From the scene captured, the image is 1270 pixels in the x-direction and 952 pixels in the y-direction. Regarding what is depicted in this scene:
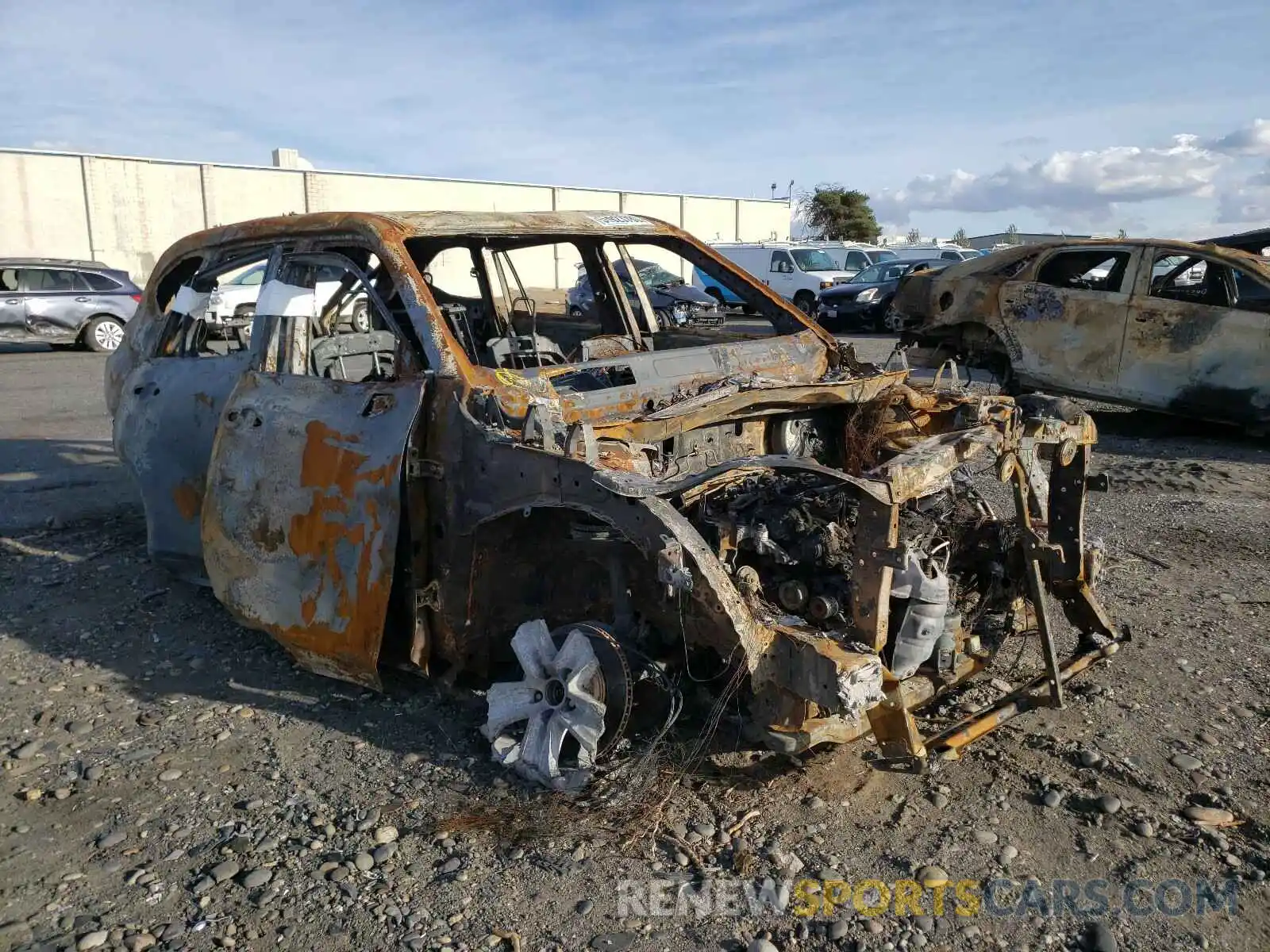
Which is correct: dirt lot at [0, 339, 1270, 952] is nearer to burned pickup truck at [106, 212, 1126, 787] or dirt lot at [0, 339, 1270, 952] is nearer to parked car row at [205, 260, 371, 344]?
burned pickup truck at [106, 212, 1126, 787]

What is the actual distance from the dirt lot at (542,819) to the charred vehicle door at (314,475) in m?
0.41

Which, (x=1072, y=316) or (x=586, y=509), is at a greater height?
(x=1072, y=316)

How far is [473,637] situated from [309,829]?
33.2 inches

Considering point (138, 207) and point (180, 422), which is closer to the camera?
point (180, 422)

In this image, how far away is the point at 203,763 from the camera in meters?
3.47

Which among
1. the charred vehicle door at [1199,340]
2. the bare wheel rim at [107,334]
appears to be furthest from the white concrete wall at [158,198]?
the charred vehicle door at [1199,340]

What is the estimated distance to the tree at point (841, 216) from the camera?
1693 inches

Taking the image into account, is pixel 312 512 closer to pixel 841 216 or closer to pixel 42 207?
pixel 42 207

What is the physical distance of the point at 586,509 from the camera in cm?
302

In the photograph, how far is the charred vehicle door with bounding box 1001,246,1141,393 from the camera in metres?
8.66

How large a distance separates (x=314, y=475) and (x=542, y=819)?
1.51 m

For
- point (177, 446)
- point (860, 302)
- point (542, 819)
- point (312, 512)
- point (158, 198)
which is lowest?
point (542, 819)

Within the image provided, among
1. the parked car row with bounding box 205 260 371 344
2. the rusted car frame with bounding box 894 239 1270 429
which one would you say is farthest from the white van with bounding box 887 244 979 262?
the parked car row with bounding box 205 260 371 344

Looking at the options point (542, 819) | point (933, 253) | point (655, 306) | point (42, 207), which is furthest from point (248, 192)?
point (542, 819)
